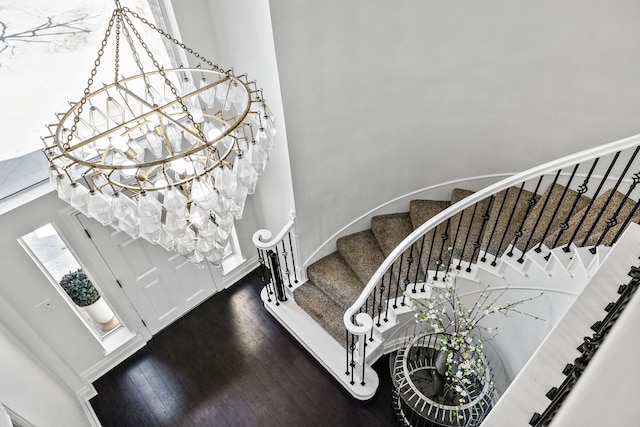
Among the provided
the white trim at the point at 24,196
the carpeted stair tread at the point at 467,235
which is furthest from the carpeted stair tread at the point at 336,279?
the white trim at the point at 24,196

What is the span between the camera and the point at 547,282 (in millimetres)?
3346

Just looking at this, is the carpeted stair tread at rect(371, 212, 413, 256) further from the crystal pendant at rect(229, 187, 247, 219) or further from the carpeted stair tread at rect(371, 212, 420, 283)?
the crystal pendant at rect(229, 187, 247, 219)

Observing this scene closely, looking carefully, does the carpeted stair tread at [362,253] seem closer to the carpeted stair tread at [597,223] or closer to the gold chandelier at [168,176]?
the carpeted stair tread at [597,223]

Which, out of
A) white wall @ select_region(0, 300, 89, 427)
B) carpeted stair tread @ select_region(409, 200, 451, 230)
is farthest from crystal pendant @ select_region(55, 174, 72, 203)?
carpeted stair tread @ select_region(409, 200, 451, 230)

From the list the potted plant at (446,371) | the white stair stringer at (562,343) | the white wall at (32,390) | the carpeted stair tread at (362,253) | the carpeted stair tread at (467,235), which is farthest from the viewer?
the carpeted stair tread at (362,253)

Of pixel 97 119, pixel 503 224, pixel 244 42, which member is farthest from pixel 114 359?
pixel 503 224

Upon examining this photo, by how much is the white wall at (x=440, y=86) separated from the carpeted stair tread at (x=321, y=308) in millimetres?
570

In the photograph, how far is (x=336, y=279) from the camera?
4648 millimetres

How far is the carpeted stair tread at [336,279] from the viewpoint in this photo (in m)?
4.48

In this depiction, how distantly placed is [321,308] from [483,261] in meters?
1.81

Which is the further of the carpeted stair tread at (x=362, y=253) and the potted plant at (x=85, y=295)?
the carpeted stair tread at (x=362, y=253)

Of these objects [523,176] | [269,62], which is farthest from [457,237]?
[269,62]

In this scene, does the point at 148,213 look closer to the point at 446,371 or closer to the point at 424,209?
the point at 446,371

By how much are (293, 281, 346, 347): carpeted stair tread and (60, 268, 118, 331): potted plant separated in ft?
6.85
